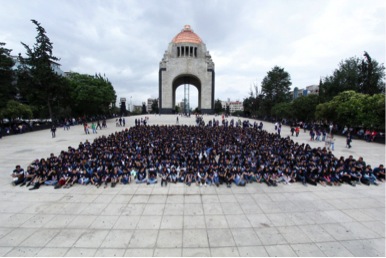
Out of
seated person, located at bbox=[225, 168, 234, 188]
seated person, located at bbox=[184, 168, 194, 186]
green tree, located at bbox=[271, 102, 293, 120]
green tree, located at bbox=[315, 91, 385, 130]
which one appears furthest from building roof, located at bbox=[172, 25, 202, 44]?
seated person, located at bbox=[225, 168, 234, 188]

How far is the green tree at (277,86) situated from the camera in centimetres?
5678

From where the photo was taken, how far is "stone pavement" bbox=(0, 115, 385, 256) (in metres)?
5.33

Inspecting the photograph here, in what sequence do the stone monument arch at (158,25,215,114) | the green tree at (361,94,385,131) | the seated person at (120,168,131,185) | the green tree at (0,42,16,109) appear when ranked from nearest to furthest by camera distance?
the seated person at (120,168,131,185)
the green tree at (361,94,385,131)
the green tree at (0,42,16,109)
the stone monument arch at (158,25,215,114)

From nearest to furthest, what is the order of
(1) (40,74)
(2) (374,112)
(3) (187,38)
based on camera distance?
(2) (374,112)
(1) (40,74)
(3) (187,38)

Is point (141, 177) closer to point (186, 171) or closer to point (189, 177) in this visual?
point (186, 171)

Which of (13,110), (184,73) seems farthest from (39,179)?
(184,73)

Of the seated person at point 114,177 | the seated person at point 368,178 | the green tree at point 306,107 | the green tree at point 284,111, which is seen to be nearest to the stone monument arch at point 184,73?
the green tree at point 284,111

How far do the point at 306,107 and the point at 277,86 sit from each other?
71.3 ft

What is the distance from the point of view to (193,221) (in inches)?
261

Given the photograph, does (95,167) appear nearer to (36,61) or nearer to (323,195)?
(323,195)

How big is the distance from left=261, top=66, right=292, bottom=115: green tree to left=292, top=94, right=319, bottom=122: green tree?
734 inches

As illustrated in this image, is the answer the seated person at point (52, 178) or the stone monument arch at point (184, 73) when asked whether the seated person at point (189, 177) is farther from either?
the stone monument arch at point (184, 73)

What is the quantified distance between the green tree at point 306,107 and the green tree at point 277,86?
18.6 metres

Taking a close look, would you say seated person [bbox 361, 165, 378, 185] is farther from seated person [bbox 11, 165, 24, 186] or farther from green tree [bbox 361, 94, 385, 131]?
seated person [bbox 11, 165, 24, 186]
